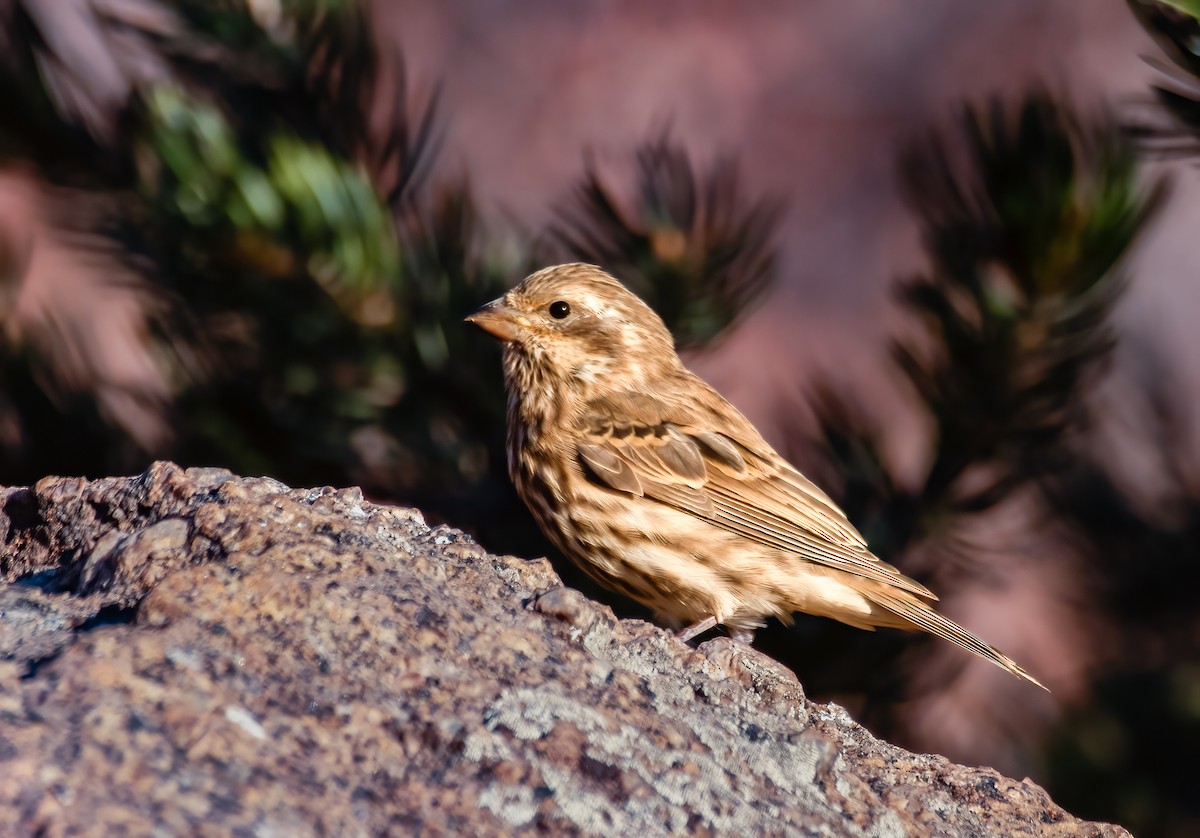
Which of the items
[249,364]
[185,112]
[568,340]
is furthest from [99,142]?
[568,340]

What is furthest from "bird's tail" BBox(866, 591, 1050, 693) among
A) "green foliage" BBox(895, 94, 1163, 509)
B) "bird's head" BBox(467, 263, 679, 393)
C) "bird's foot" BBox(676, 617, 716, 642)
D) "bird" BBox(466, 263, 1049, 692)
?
"bird's head" BBox(467, 263, 679, 393)

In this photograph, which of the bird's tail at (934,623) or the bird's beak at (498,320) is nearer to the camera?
the bird's beak at (498,320)

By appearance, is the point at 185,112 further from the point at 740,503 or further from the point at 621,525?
the point at 740,503

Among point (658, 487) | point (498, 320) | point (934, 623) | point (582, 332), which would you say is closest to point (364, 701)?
point (498, 320)

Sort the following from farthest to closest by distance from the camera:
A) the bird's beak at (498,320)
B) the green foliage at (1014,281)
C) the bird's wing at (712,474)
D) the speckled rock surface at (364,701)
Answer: the bird's wing at (712,474) < the bird's beak at (498,320) < the green foliage at (1014,281) < the speckled rock surface at (364,701)

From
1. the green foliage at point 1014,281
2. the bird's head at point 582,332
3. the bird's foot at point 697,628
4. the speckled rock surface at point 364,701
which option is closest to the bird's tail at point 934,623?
the green foliage at point 1014,281

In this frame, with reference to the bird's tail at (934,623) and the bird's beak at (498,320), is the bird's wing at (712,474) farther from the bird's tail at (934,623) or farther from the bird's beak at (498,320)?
the bird's beak at (498,320)
